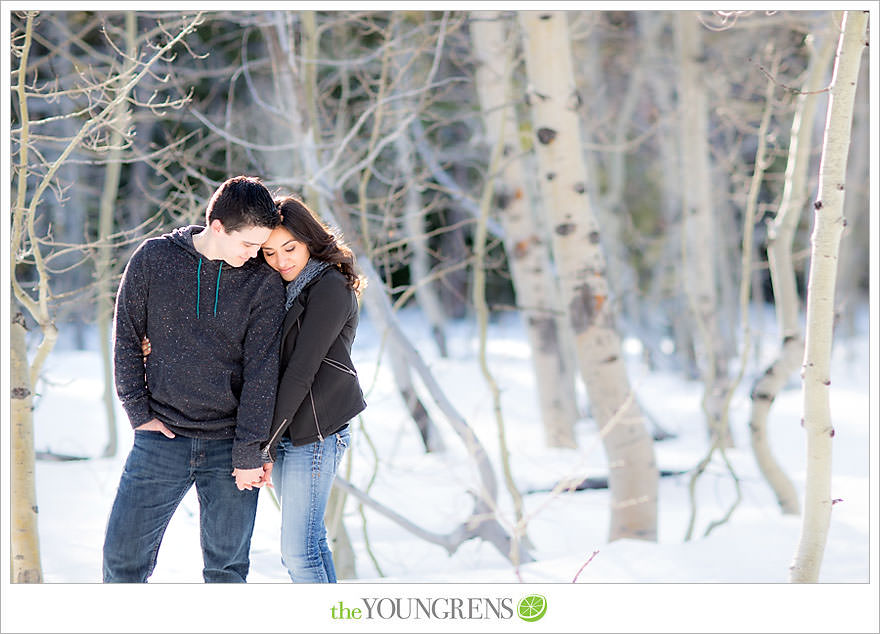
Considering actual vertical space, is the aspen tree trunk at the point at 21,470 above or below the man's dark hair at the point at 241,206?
below

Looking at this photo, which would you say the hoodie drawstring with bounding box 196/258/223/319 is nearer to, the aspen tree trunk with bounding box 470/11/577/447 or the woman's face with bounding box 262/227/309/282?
the woman's face with bounding box 262/227/309/282

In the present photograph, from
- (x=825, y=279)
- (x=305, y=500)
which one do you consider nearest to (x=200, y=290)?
(x=305, y=500)

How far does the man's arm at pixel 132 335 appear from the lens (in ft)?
7.88

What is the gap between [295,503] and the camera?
8.26ft

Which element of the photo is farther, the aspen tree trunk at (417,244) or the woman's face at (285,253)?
the aspen tree trunk at (417,244)

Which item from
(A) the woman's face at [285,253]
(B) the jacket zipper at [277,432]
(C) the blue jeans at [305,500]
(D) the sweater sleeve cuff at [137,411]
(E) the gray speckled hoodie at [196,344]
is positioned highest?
(A) the woman's face at [285,253]

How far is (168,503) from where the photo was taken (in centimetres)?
249

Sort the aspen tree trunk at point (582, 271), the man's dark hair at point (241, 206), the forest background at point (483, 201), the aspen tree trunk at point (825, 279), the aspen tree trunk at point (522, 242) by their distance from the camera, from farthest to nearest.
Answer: the aspen tree trunk at point (522, 242)
the aspen tree trunk at point (582, 271)
the forest background at point (483, 201)
the aspen tree trunk at point (825, 279)
the man's dark hair at point (241, 206)

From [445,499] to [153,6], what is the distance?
3.57 meters

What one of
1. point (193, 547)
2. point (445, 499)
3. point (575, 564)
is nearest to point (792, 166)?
point (575, 564)

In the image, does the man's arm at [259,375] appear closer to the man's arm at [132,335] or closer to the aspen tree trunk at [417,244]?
the man's arm at [132,335]

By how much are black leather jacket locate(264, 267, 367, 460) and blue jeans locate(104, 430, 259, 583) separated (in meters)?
0.17

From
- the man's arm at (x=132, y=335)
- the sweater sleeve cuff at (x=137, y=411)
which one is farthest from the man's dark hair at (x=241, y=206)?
the sweater sleeve cuff at (x=137, y=411)

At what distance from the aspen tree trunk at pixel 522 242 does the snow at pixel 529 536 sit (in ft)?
1.38
